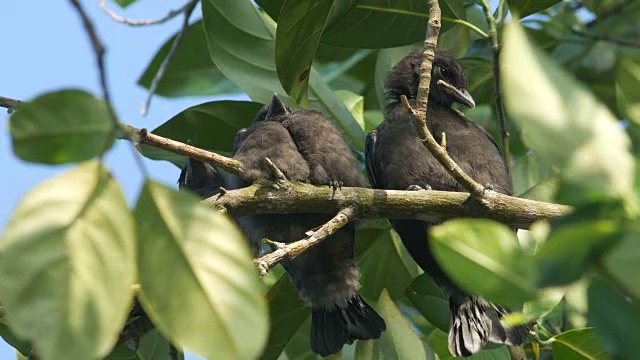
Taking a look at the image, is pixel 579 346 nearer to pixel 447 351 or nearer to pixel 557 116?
pixel 447 351

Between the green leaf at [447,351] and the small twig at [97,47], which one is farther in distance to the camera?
the green leaf at [447,351]

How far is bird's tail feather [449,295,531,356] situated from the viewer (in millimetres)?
2867

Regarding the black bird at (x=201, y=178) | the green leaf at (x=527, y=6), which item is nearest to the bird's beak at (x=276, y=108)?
the black bird at (x=201, y=178)

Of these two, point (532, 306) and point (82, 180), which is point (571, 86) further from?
point (532, 306)

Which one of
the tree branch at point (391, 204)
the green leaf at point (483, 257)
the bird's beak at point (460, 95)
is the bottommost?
the bird's beak at point (460, 95)

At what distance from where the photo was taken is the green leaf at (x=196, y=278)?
966 millimetres

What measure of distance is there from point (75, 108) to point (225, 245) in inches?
8.3

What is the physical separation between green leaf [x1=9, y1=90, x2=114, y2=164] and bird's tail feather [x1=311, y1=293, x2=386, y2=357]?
206cm

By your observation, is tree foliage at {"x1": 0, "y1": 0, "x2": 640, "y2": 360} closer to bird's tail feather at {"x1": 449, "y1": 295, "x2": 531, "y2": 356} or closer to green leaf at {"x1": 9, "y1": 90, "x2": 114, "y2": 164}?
green leaf at {"x1": 9, "y1": 90, "x2": 114, "y2": 164}

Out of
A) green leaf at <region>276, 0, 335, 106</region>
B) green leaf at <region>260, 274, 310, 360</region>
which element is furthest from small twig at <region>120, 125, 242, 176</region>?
green leaf at <region>260, 274, 310, 360</region>

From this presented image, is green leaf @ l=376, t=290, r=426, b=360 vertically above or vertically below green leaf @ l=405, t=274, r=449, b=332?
above

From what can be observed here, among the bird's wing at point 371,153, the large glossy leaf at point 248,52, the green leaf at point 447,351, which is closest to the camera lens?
the green leaf at point 447,351

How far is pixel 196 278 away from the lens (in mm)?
1000

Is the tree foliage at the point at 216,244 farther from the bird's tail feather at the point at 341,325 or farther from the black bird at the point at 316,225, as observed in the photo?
the black bird at the point at 316,225
